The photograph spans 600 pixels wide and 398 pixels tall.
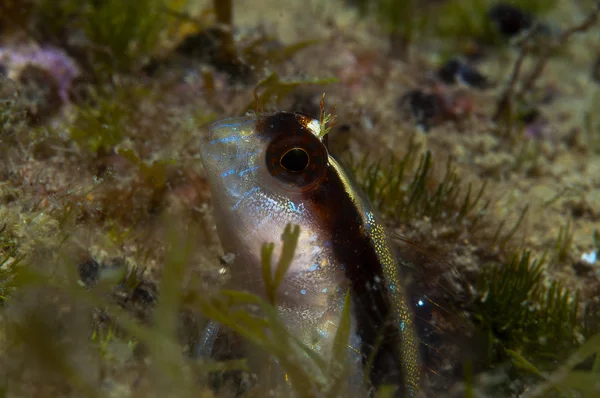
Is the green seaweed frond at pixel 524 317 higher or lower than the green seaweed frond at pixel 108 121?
lower

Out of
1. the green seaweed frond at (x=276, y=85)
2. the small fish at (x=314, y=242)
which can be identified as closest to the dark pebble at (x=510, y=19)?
the green seaweed frond at (x=276, y=85)

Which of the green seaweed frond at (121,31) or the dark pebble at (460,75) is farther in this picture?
the dark pebble at (460,75)

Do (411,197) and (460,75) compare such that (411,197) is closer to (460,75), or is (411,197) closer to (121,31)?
(460,75)

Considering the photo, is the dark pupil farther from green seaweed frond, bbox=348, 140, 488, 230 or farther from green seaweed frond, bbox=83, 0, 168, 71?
green seaweed frond, bbox=83, 0, 168, 71

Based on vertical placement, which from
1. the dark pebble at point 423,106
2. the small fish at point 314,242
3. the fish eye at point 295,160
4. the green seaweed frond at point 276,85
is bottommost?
the small fish at point 314,242

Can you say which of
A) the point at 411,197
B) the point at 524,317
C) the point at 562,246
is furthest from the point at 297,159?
the point at 562,246

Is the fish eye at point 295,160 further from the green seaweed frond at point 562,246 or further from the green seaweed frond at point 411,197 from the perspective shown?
the green seaweed frond at point 562,246

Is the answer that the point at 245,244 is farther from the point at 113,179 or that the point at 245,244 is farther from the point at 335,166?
the point at 113,179
